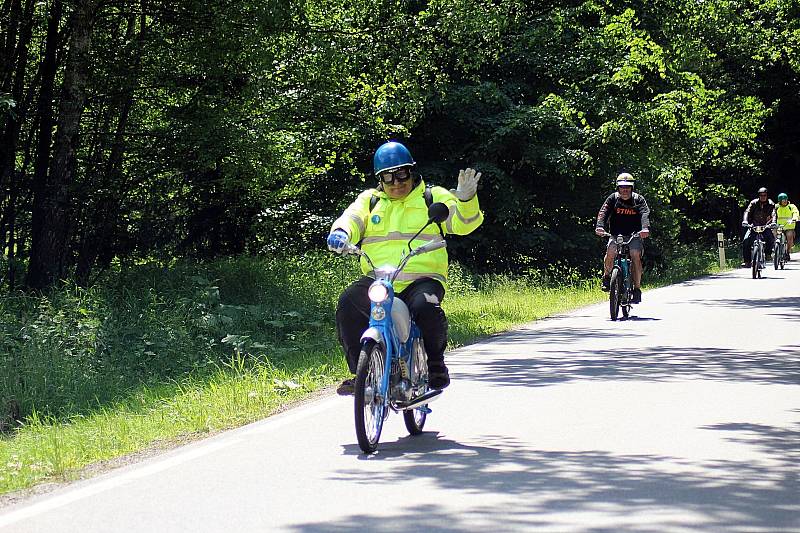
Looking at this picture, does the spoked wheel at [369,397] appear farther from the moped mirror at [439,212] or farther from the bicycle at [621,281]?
the bicycle at [621,281]

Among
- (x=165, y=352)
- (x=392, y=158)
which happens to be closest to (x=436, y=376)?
(x=392, y=158)

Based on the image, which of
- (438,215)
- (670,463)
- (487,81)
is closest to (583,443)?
(670,463)

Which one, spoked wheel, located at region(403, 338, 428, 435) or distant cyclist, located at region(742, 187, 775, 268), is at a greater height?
distant cyclist, located at region(742, 187, 775, 268)

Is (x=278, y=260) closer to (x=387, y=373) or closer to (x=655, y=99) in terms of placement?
(x=655, y=99)

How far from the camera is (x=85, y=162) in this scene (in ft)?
59.1

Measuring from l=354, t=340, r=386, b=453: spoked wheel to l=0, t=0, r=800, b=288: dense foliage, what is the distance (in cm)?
604

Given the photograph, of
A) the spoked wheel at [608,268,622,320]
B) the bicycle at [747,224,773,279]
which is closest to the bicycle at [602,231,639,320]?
the spoked wheel at [608,268,622,320]

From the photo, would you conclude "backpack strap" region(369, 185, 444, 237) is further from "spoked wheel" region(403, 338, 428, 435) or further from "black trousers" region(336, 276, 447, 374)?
"spoked wheel" region(403, 338, 428, 435)

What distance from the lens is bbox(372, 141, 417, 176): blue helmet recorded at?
841 centimetres

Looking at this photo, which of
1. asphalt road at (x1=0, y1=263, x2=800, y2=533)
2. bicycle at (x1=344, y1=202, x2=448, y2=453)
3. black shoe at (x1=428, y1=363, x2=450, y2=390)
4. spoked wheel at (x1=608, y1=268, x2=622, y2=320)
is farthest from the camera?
spoked wheel at (x1=608, y1=268, x2=622, y2=320)

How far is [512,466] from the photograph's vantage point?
743 centimetres

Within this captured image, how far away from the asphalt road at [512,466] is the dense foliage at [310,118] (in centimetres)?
563

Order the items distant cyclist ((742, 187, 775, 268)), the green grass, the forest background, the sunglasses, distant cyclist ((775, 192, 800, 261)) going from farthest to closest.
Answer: distant cyclist ((775, 192, 800, 261)) < distant cyclist ((742, 187, 775, 268)) < the forest background < the green grass < the sunglasses

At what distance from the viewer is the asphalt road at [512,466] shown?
6.18 m
